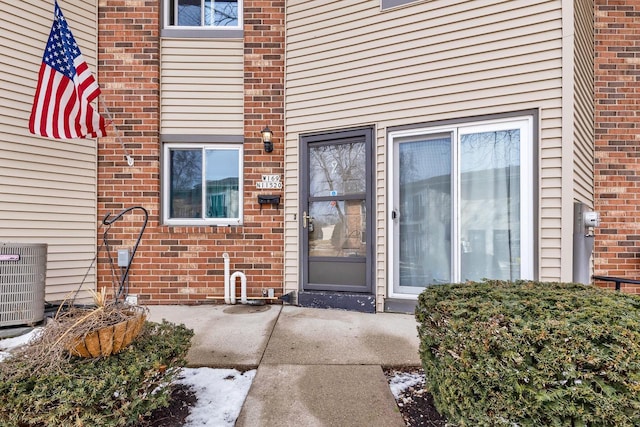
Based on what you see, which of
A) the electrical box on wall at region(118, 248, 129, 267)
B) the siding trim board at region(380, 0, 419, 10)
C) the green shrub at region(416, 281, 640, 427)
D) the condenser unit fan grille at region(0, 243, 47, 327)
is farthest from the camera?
the electrical box on wall at region(118, 248, 129, 267)

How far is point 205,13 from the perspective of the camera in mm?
4789

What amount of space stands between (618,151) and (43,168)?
7434mm

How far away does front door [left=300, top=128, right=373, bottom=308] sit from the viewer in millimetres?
4230

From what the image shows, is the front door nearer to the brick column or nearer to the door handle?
the door handle

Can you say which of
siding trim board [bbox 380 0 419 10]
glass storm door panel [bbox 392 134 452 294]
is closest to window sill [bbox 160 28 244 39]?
siding trim board [bbox 380 0 419 10]

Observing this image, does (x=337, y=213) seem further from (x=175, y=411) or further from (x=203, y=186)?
(x=175, y=411)

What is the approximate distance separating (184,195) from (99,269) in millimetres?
1570

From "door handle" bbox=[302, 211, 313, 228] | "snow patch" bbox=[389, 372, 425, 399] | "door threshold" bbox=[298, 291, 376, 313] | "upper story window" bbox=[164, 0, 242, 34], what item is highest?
"upper story window" bbox=[164, 0, 242, 34]

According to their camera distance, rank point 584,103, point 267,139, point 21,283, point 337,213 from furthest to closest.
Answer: point 267,139, point 337,213, point 584,103, point 21,283

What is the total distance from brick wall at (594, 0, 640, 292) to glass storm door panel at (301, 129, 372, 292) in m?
2.94

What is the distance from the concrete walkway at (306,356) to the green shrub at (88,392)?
0.58m

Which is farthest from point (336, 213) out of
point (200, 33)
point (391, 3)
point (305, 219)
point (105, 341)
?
point (200, 33)

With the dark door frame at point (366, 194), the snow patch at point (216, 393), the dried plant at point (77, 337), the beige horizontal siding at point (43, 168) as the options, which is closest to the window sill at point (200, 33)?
the beige horizontal siding at point (43, 168)

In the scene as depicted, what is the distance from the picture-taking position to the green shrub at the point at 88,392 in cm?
143
